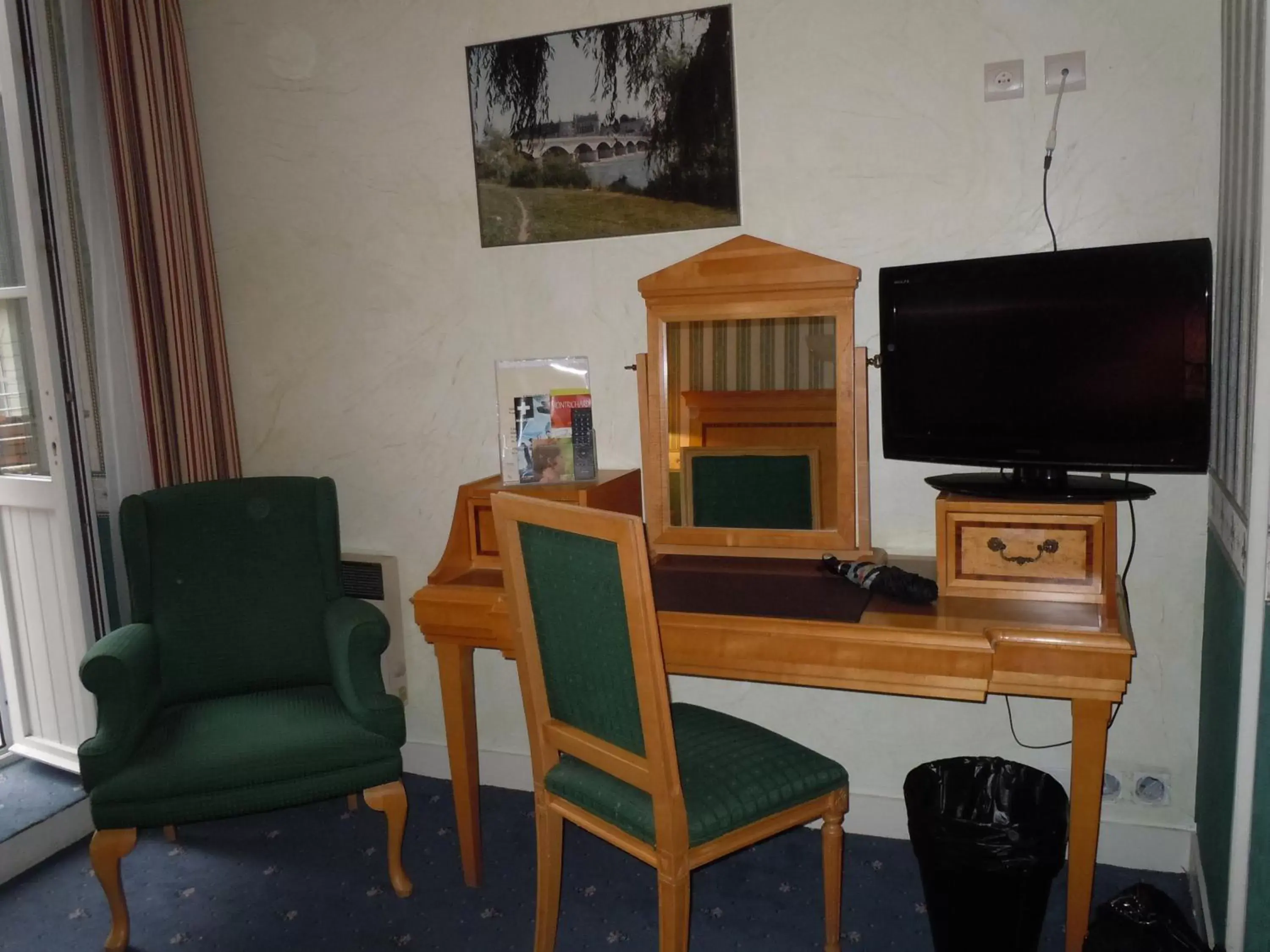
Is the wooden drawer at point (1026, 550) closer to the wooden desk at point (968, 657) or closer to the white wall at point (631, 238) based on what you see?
the wooden desk at point (968, 657)

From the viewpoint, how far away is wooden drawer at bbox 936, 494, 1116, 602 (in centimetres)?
176

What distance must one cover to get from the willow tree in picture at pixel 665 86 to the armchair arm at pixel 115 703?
1.59 m

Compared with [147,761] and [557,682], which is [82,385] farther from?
[557,682]

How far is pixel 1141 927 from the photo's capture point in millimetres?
1641

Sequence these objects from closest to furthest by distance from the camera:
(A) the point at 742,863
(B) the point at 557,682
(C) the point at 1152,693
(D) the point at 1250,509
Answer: (D) the point at 1250,509 < (B) the point at 557,682 < (C) the point at 1152,693 < (A) the point at 742,863

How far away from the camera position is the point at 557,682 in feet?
5.65

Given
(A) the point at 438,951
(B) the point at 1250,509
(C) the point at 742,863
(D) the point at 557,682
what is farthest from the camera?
(C) the point at 742,863

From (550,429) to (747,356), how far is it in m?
0.53

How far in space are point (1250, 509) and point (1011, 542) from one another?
45 cm

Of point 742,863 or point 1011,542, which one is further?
point 742,863

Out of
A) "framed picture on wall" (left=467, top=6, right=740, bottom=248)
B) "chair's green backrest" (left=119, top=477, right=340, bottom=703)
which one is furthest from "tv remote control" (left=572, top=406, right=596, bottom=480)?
"chair's green backrest" (left=119, top=477, right=340, bottom=703)

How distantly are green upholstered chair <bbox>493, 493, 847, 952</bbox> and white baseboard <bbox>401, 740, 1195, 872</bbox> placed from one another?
434 mm

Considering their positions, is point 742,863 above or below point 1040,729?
below

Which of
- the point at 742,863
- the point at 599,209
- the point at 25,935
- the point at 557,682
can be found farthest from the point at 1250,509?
the point at 25,935
